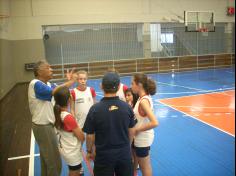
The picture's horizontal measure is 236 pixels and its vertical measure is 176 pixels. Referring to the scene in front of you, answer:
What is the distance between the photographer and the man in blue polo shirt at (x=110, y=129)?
8.20 ft

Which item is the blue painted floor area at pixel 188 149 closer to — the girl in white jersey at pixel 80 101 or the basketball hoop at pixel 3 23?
the girl in white jersey at pixel 80 101

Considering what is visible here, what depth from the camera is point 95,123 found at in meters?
2.53

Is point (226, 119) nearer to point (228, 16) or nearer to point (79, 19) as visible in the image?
point (79, 19)

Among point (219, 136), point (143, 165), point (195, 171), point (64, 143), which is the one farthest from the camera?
point (219, 136)

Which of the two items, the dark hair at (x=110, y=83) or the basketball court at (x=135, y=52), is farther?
the basketball court at (x=135, y=52)

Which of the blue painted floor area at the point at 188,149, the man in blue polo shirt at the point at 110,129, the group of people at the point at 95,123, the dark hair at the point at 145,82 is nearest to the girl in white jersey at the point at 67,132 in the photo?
the group of people at the point at 95,123

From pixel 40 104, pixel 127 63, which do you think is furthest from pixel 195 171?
pixel 127 63

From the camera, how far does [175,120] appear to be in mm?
7293

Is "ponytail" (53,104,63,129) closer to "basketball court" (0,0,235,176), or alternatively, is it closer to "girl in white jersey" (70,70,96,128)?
"girl in white jersey" (70,70,96,128)

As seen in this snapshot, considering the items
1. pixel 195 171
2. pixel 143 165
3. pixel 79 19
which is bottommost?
pixel 195 171

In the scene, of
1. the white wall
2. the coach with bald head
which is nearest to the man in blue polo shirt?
the coach with bald head

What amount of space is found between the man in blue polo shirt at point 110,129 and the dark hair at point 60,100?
64 centimetres

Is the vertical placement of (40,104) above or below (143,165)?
above

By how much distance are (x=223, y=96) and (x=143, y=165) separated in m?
7.33
